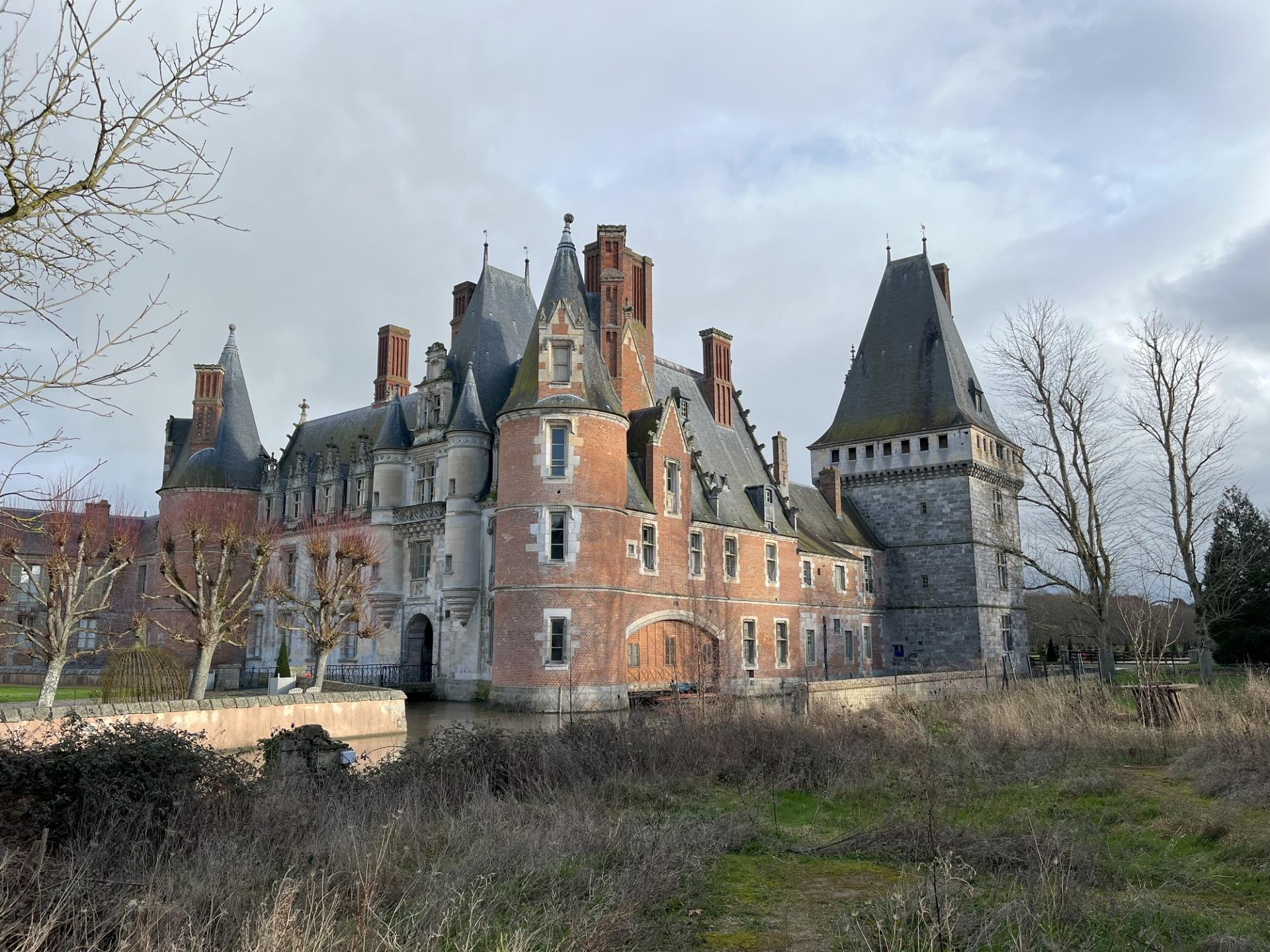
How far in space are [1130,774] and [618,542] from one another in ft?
55.0

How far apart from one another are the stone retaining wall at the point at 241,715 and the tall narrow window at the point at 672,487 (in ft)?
42.6

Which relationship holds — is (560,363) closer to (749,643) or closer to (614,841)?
(749,643)

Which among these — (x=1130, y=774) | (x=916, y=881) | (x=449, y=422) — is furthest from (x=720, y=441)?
(x=916, y=881)

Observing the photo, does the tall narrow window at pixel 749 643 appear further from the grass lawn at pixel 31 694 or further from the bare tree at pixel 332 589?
the grass lawn at pixel 31 694

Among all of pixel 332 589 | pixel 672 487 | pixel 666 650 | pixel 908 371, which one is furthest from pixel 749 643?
pixel 908 371

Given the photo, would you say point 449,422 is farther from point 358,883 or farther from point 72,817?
point 358,883

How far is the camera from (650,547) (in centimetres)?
2989

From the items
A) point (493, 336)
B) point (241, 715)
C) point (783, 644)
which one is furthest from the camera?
point (783, 644)

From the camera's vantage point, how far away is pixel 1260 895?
7.04m

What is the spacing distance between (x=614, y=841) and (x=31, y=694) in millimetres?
28475

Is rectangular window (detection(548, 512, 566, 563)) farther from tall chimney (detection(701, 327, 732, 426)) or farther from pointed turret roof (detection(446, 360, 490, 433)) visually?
tall chimney (detection(701, 327, 732, 426))

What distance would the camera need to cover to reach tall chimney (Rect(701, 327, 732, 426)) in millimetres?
39594

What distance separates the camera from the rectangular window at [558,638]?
85.1 feet

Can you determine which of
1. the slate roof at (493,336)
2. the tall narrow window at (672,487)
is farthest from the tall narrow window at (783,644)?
the slate roof at (493,336)
